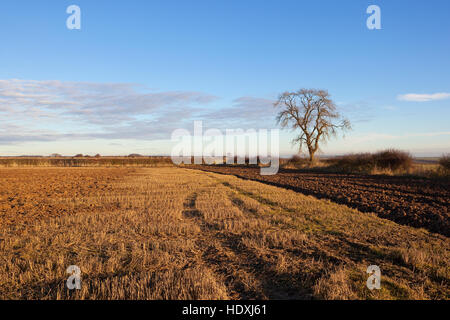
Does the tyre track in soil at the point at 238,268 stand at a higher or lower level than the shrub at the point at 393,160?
lower

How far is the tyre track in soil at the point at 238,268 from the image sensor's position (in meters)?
4.26

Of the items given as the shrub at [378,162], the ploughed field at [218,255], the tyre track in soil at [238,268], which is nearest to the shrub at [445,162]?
the shrub at [378,162]

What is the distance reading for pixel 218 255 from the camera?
5.96 metres

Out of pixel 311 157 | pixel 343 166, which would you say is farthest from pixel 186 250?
pixel 311 157

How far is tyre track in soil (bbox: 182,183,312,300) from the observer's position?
168 inches

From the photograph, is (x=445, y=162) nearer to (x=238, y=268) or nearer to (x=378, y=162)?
(x=378, y=162)

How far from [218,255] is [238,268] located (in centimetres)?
85

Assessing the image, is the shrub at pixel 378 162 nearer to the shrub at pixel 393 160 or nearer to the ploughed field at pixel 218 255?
the shrub at pixel 393 160

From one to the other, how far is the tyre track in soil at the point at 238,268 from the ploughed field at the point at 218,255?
Result: 0.7 inches

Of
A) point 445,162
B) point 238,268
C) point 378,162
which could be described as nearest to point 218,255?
point 238,268

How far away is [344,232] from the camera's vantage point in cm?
767
